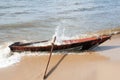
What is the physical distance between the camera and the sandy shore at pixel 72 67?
8.87m

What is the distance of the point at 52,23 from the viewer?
16.9 metres

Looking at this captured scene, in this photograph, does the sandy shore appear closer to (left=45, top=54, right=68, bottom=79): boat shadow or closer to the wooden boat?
(left=45, top=54, right=68, bottom=79): boat shadow

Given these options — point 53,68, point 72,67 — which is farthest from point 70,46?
point 53,68

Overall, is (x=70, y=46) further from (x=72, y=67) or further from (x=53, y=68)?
(x=53, y=68)

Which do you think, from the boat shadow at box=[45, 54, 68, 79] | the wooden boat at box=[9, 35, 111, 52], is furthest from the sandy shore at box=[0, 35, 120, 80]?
the wooden boat at box=[9, 35, 111, 52]

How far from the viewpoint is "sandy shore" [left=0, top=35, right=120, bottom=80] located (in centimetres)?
887

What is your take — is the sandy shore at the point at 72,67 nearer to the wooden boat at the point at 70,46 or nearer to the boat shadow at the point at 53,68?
the boat shadow at the point at 53,68

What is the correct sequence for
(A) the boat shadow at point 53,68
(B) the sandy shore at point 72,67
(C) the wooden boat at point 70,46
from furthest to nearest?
(C) the wooden boat at point 70,46 < (A) the boat shadow at point 53,68 < (B) the sandy shore at point 72,67

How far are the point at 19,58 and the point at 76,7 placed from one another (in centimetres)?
1322

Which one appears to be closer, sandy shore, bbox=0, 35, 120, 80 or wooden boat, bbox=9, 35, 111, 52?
sandy shore, bbox=0, 35, 120, 80

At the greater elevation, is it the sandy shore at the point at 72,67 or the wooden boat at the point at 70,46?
the wooden boat at the point at 70,46

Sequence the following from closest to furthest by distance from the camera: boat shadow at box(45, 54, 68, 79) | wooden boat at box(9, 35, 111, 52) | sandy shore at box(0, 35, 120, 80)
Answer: sandy shore at box(0, 35, 120, 80) < boat shadow at box(45, 54, 68, 79) < wooden boat at box(9, 35, 111, 52)

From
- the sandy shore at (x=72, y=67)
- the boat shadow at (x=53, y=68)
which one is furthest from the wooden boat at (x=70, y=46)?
the boat shadow at (x=53, y=68)

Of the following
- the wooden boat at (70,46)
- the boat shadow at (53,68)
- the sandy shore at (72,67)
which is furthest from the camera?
the wooden boat at (70,46)
